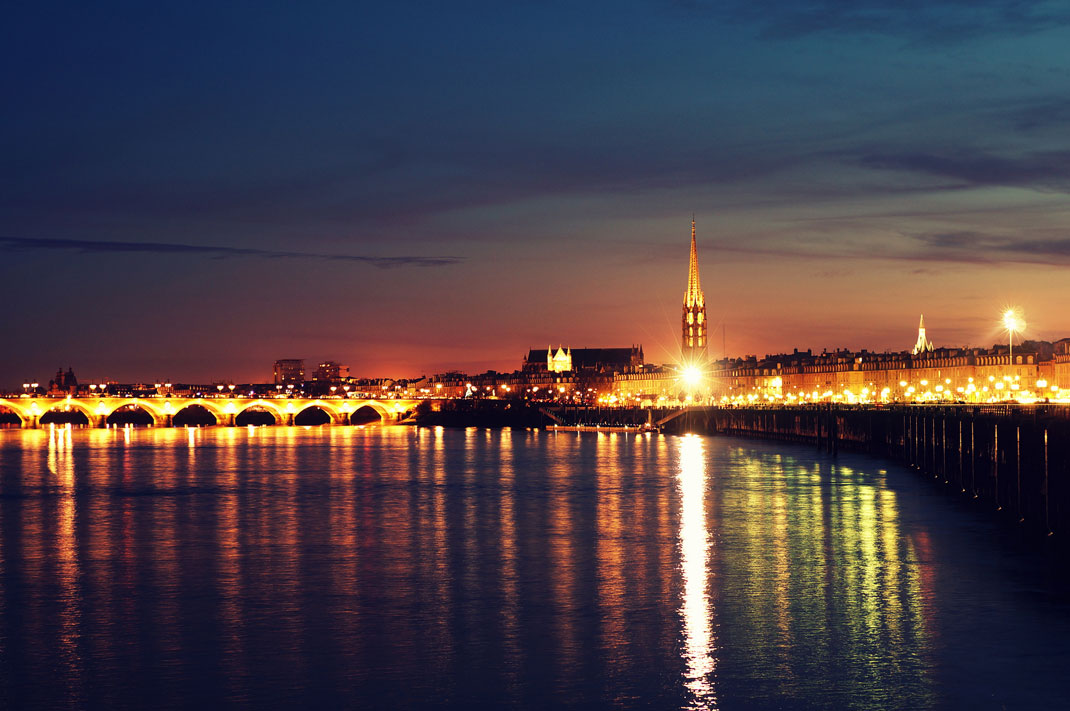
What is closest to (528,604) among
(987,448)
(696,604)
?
(696,604)

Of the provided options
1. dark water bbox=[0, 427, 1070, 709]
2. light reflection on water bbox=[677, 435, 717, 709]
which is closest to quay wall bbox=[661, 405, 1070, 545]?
dark water bbox=[0, 427, 1070, 709]

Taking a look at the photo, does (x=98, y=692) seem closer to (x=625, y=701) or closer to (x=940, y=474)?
(x=625, y=701)

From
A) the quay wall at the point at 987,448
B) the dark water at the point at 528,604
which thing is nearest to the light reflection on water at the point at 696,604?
the dark water at the point at 528,604

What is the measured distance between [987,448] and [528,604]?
92.1ft

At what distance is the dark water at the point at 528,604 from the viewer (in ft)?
70.3

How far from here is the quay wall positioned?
3638 centimetres

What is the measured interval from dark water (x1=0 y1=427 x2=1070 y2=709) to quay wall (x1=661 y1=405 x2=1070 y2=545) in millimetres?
1944

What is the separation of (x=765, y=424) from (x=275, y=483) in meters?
71.4

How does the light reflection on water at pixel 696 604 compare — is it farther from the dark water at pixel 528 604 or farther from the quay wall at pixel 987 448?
the quay wall at pixel 987 448

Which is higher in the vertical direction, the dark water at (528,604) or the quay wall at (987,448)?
the quay wall at (987,448)

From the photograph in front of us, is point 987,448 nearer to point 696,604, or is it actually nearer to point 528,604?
point 696,604

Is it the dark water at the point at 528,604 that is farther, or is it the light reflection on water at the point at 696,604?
the light reflection on water at the point at 696,604

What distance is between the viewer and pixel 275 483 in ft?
235

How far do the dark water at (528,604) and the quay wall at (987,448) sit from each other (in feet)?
6.38
